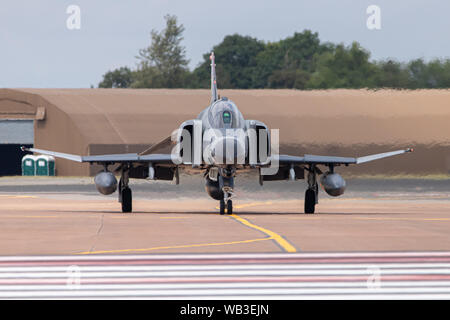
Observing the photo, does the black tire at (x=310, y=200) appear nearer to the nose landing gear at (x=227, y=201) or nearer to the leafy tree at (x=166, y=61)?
the nose landing gear at (x=227, y=201)

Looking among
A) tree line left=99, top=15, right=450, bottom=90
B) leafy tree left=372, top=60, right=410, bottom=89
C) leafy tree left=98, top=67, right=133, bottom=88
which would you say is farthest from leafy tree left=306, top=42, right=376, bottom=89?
leafy tree left=98, top=67, right=133, bottom=88

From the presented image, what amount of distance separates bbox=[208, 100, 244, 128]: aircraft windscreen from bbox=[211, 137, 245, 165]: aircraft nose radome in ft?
3.95

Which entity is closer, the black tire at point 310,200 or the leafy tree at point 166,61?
the black tire at point 310,200

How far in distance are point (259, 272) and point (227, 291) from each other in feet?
3.55

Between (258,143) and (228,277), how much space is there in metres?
16.4

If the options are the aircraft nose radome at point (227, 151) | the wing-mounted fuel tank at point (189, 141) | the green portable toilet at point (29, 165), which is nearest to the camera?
the aircraft nose radome at point (227, 151)

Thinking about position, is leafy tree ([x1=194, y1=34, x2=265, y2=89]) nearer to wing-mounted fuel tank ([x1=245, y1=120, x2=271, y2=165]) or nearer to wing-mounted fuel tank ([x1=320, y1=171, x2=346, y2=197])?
wing-mounted fuel tank ([x1=320, y1=171, x2=346, y2=197])

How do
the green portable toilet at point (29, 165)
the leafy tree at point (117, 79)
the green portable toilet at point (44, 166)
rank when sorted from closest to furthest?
1. the green portable toilet at point (44, 166)
2. the green portable toilet at point (29, 165)
3. the leafy tree at point (117, 79)

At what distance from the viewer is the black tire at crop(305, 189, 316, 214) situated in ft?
94.4

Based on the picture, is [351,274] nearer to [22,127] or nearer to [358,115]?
[358,115]

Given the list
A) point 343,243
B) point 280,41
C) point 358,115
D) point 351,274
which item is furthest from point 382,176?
point 280,41

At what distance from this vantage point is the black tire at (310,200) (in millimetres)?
28781

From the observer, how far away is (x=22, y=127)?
64625 millimetres

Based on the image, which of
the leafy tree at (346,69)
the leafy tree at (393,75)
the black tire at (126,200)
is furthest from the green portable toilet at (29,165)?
the black tire at (126,200)
